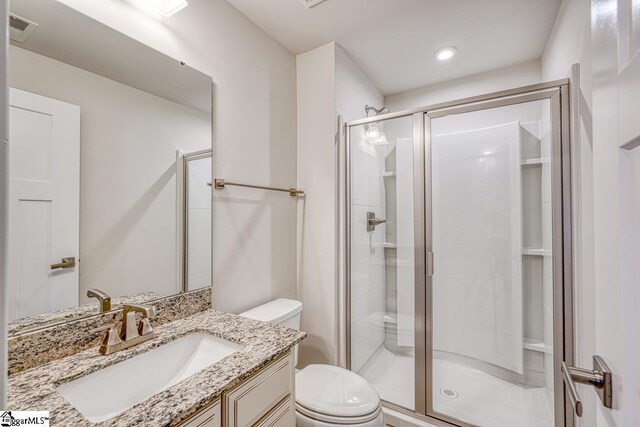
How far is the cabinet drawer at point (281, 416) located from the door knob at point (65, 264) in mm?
801

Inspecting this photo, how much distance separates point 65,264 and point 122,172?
0.36 meters

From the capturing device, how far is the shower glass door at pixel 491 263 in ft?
4.71

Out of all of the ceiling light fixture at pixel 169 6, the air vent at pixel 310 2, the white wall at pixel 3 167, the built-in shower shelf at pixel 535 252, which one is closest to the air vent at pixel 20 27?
the ceiling light fixture at pixel 169 6

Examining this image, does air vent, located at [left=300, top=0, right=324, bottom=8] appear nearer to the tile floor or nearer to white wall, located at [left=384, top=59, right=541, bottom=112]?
Result: white wall, located at [left=384, top=59, right=541, bottom=112]

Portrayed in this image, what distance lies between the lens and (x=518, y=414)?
153 cm

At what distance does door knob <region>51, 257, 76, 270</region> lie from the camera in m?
0.90

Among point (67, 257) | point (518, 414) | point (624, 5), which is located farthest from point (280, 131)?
point (518, 414)

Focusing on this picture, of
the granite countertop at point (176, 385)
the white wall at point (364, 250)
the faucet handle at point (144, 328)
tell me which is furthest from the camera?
the white wall at point (364, 250)

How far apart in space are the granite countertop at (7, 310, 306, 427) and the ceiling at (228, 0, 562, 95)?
1620 millimetres

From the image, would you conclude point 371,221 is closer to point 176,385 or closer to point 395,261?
point 395,261

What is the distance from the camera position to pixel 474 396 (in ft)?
5.43

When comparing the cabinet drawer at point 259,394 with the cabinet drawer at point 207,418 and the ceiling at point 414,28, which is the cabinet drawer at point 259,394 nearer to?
the cabinet drawer at point 207,418

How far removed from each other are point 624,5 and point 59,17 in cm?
144

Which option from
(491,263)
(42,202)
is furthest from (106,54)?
(491,263)
